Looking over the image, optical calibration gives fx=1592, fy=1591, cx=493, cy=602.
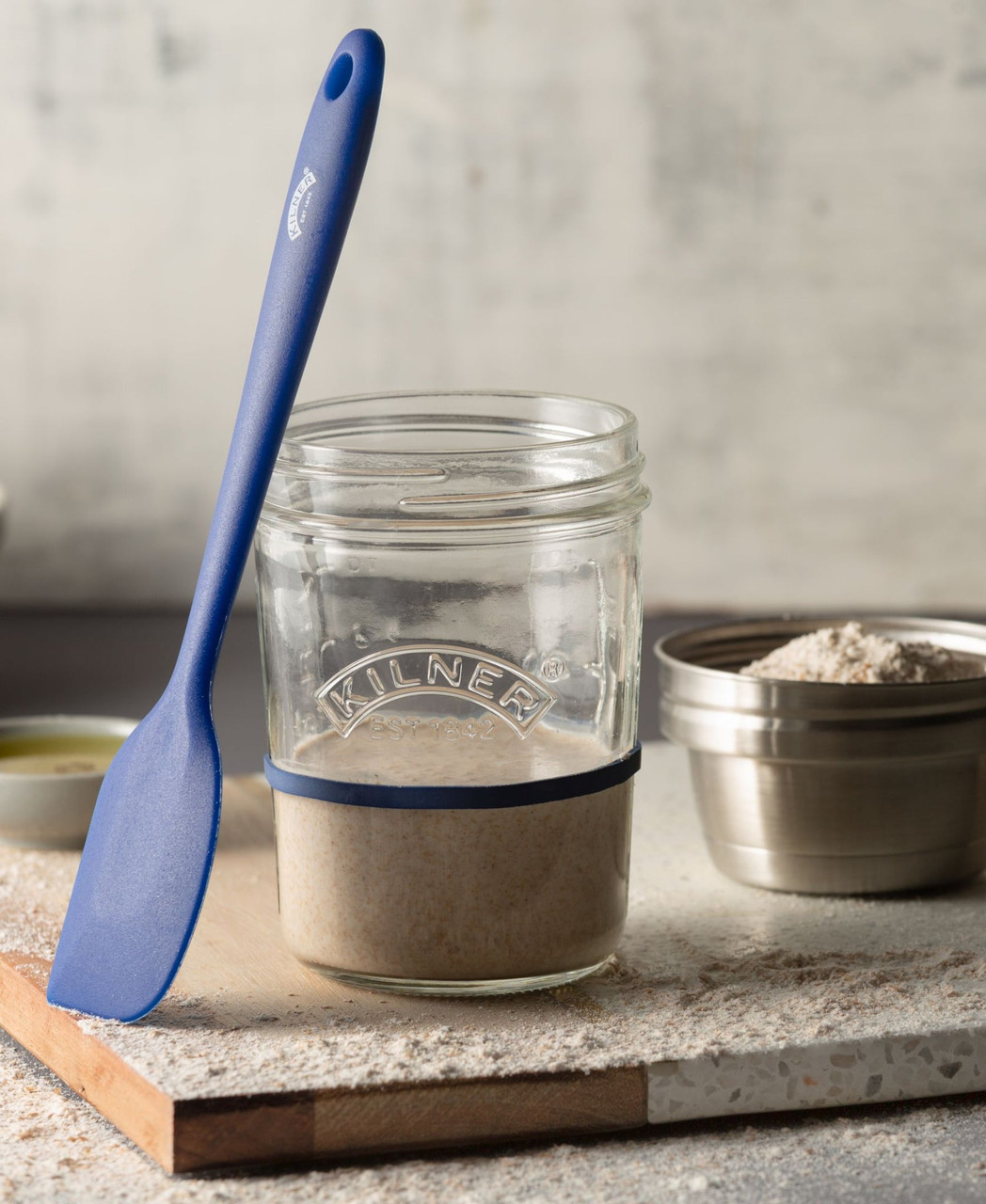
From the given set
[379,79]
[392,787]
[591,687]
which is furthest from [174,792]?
[379,79]

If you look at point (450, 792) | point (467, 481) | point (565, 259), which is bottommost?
point (450, 792)

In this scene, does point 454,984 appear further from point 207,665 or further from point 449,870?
point 207,665

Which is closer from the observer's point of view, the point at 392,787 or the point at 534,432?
the point at 392,787

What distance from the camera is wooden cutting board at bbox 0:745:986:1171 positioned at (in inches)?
27.6

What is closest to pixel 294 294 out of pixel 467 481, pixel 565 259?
pixel 467 481

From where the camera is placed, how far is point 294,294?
0.76m

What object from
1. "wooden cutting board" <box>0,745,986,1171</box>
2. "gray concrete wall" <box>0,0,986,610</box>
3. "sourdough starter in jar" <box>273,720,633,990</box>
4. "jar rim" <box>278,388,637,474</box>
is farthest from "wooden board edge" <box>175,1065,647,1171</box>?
"gray concrete wall" <box>0,0,986,610</box>

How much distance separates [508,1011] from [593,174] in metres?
2.35

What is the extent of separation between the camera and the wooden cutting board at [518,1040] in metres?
0.70

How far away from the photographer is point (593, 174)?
115 inches

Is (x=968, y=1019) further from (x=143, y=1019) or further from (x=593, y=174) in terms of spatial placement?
(x=593, y=174)

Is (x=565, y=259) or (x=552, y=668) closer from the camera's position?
(x=552, y=668)

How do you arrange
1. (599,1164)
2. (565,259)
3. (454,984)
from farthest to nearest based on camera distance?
(565,259)
(454,984)
(599,1164)

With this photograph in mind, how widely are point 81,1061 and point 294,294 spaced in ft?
1.26
